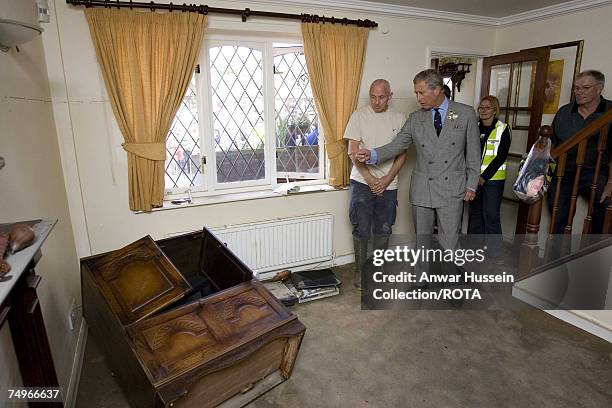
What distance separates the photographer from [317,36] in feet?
A: 9.29

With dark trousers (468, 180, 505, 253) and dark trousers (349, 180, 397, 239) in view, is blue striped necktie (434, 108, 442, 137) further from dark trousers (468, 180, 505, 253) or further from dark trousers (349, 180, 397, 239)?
dark trousers (468, 180, 505, 253)

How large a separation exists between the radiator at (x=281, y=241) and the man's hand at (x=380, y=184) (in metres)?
0.47

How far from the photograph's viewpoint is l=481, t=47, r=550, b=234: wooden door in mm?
3135

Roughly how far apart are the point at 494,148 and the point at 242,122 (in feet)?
6.54

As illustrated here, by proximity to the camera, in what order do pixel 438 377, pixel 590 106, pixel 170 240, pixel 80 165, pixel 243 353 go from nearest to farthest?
pixel 243 353 → pixel 438 377 → pixel 170 240 → pixel 80 165 → pixel 590 106

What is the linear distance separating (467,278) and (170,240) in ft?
7.51

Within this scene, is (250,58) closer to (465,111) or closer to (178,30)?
→ (178,30)

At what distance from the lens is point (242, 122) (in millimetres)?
2926

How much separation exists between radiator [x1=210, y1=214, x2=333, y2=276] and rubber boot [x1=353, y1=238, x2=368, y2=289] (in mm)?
255

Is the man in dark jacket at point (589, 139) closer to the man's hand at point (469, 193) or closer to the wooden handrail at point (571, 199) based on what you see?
the wooden handrail at point (571, 199)

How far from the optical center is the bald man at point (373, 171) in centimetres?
279

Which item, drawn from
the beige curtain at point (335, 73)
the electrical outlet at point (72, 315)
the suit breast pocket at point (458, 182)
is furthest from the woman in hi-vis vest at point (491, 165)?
the electrical outlet at point (72, 315)

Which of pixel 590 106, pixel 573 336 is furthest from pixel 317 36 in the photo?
pixel 573 336

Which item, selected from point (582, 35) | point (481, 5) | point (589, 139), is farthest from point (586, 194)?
point (481, 5)
